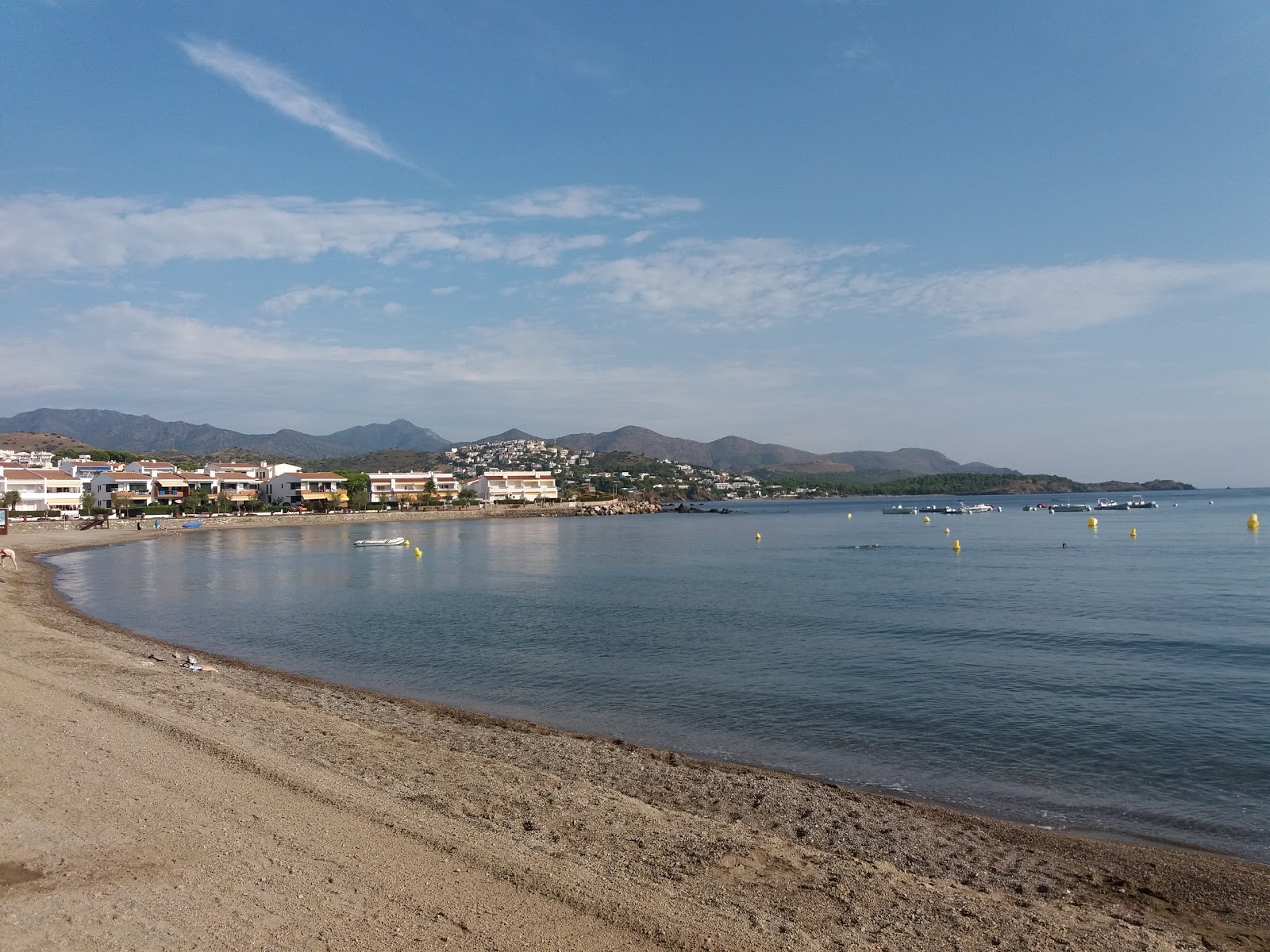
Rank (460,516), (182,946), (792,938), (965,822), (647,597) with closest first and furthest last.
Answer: (182,946)
(792,938)
(965,822)
(647,597)
(460,516)

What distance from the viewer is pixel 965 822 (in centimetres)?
887

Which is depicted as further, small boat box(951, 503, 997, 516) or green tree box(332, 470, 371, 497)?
small boat box(951, 503, 997, 516)

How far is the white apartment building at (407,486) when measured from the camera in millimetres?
117562

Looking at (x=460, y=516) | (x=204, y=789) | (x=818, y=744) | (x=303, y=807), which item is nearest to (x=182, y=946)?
(x=303, y=807)

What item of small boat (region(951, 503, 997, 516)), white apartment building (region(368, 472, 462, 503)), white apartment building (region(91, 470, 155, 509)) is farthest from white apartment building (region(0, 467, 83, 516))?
small boat (region(951, 503, 997, 516))

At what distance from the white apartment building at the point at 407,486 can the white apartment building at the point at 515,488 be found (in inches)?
183

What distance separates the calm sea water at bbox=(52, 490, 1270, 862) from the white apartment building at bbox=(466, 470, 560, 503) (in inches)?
3330

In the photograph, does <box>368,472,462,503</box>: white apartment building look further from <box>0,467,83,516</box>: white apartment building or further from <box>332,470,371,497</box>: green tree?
<box>0,467,83,516</box>: white apartment building

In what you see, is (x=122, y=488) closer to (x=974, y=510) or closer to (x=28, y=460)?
(x=28, y=460)

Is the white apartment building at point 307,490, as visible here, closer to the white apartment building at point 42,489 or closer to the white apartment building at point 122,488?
the white apartment building at point 122,488

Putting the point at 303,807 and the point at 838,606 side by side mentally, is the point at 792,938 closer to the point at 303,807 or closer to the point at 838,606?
the point at 303,807

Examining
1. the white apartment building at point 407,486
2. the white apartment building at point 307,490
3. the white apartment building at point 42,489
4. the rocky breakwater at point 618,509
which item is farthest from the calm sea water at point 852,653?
the rocky breakwater at point 618,509

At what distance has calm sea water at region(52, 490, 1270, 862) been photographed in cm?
1084

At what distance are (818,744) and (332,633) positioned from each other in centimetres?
1544
